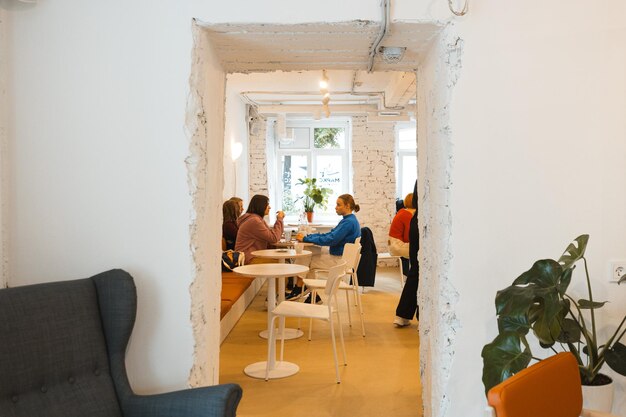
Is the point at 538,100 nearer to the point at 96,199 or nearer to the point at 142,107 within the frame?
the point at 142,107

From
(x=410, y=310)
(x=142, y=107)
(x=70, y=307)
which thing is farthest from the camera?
(x=410, y=310)

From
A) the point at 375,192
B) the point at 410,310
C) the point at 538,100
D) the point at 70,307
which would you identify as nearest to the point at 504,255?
the point at 538,100

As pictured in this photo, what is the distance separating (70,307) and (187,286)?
0.43 meters

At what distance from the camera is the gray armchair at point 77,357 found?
1.62m

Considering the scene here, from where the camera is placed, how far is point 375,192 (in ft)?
29.1

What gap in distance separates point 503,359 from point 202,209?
4.10 ft

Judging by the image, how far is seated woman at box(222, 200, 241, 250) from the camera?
6082 mm

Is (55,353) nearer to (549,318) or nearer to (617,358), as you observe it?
(549,318)

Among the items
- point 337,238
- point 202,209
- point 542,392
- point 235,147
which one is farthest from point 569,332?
point 235,147

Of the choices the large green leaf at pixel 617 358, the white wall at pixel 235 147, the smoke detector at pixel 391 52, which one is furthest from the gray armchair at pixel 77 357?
the white wall at pixel 235 147

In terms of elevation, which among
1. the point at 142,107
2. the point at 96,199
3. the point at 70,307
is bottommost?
the point at 70,307

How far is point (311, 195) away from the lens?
8.60m

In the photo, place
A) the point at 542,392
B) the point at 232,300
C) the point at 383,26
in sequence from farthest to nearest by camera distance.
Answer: the point at 232,300, the point at 383,26, the point at 542,392

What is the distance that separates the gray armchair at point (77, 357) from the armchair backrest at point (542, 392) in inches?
34.5
